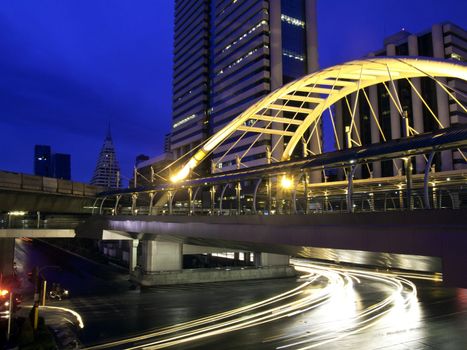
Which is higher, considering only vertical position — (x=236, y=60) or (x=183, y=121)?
(x=236, y=60)

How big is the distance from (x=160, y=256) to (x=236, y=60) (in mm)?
91577

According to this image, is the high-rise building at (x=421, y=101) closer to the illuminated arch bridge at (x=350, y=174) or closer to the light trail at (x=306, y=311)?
the illuminated arch bridge at (x=350, y=174)

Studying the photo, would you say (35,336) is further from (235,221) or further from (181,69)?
(181,69)

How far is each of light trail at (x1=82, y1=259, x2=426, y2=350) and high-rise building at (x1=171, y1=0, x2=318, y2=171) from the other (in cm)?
6153

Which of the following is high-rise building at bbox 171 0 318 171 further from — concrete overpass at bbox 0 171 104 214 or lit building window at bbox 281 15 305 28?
concrete overpass at bbox 0 171 104 214

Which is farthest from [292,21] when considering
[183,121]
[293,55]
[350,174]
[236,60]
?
[350,174]

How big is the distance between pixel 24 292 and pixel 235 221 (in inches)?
1065

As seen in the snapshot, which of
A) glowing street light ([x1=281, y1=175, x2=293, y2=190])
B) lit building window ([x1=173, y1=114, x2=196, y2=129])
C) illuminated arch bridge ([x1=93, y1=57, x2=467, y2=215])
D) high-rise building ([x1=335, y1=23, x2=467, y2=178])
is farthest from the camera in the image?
lit building window ([x1=173, y1=114, x2=196, y2=129])

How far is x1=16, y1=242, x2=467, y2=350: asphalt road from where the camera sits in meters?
20.8

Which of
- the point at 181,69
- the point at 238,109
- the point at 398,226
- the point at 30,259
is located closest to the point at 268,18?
the point at 238,109

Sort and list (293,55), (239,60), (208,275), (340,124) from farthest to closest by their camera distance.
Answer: (239,60)
(293,55)
(340,124)
(208,275)

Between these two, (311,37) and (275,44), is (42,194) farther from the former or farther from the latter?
(311,37)

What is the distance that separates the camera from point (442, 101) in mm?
82812

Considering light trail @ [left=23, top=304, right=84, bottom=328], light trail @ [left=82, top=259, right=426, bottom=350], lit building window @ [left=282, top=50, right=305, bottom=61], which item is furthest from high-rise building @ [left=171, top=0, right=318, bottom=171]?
light trail @ [left=23, top=304, right=84, bottom=328]
